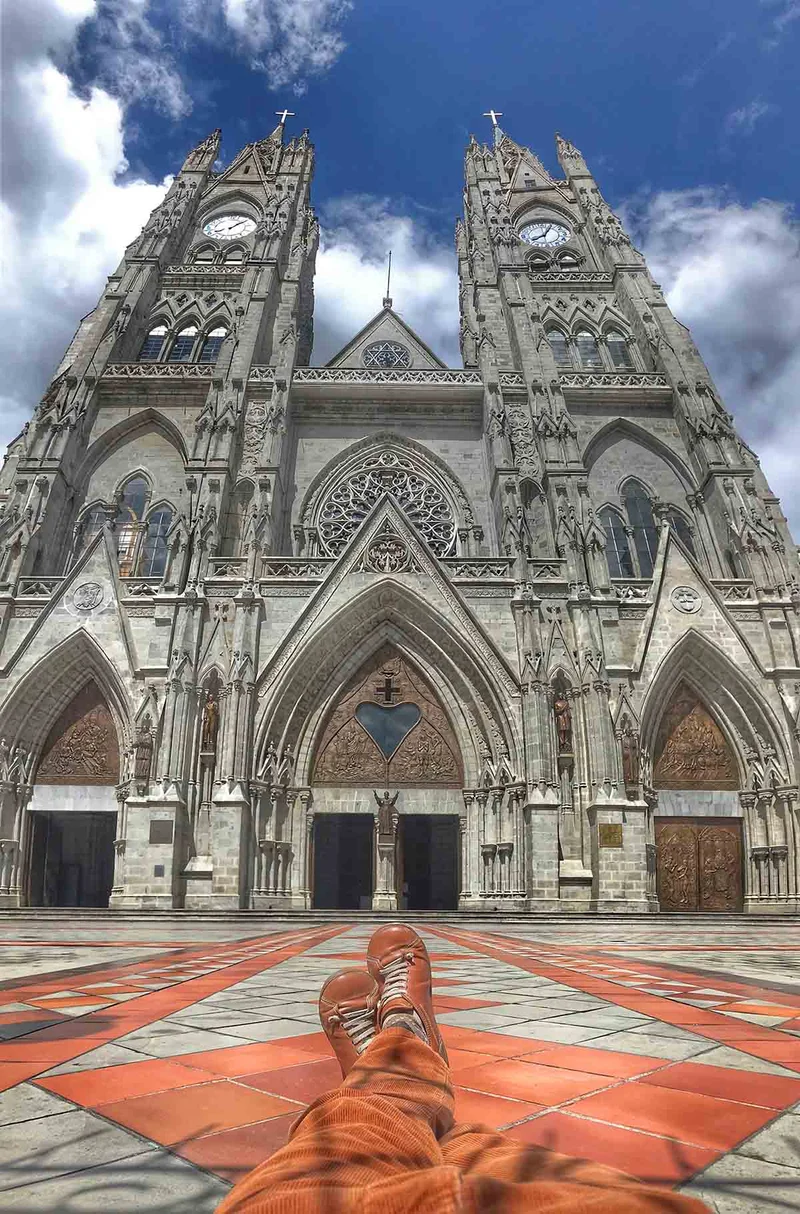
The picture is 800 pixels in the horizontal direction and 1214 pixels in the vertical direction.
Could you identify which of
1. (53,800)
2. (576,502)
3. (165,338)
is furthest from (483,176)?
(53,800)

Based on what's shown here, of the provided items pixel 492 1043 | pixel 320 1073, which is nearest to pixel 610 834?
pixel 492 1043

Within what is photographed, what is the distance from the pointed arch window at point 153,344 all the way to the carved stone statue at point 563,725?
61.0 ft

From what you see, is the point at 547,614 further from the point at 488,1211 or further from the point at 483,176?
the point at 483,176

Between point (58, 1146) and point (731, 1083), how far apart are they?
183 cm

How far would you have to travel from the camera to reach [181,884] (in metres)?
14.5

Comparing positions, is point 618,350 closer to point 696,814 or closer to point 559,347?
point 559,347

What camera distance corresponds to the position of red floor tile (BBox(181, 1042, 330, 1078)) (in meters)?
2.32

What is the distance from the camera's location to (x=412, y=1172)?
0.86 meters

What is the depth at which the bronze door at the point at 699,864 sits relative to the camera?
15812 millimetres

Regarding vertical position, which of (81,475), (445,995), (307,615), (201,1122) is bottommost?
(445,995)

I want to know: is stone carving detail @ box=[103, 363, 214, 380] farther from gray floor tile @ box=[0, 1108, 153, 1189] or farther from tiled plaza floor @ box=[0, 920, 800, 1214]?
gray floor tile @ box=[0, 1108, 153, 1189]

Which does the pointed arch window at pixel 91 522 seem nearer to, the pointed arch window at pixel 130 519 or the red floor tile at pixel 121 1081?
the pointed arch window at pixel 130 519

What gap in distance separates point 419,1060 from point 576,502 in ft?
61.5

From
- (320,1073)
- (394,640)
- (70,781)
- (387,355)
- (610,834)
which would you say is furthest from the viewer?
(387,355)
